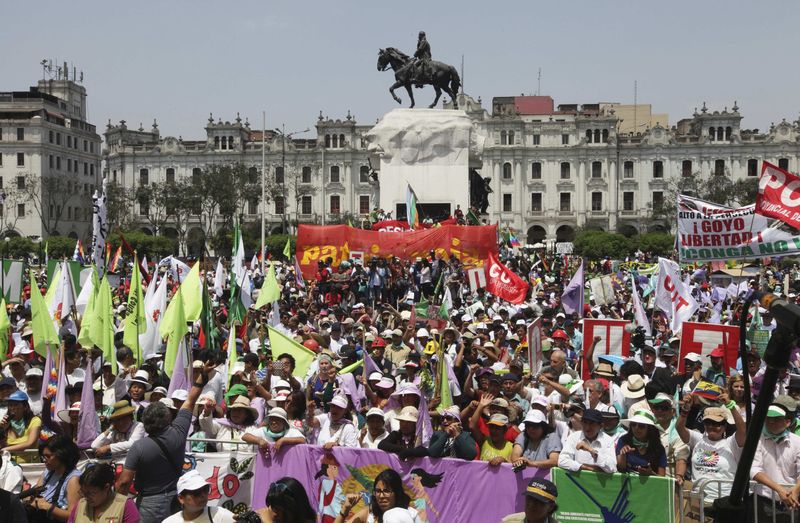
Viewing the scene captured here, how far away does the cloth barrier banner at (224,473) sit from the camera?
20.0ft

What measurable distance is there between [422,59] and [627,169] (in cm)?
5956

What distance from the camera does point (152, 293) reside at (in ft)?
37.1

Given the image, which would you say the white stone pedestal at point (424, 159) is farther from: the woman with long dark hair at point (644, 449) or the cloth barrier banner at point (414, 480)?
the woman with long dark hair at point (644, 449)

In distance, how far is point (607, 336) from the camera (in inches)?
363

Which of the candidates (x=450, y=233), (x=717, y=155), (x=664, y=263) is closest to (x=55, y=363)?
(x=664, y=263)

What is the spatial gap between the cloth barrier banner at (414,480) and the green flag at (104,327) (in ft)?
9.45

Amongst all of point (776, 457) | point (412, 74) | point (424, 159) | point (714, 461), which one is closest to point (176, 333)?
point (714, 461)

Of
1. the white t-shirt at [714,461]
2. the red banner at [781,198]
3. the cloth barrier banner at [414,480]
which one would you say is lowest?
the cloth barrier banner at [414,480]

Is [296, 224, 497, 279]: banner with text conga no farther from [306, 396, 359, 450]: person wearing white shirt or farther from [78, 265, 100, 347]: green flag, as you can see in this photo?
[306, 396, 359, 450]: person wearing white shirt

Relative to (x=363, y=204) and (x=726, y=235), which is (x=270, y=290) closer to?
(x=726, y=235)

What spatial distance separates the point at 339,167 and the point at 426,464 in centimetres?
7995

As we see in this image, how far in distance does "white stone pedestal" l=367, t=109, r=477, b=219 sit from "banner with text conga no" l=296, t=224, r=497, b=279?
5.62 meters

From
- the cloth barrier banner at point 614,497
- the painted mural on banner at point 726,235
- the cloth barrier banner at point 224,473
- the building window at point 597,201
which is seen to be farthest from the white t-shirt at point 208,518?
the building window at point 597,201

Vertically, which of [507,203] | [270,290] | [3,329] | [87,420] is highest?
[507,203]
